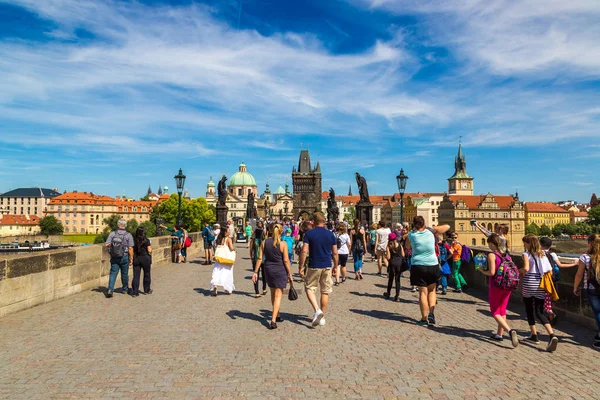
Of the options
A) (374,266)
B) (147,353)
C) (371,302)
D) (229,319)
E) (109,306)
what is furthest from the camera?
(374,266)

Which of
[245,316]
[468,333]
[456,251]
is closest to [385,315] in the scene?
[468,333]

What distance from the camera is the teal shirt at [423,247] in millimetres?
7055

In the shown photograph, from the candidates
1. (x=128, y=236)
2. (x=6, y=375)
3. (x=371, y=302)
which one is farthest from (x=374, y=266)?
(x=6, y=375)

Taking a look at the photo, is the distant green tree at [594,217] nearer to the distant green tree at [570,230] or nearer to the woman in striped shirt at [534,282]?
the distant green tree at [570,230]

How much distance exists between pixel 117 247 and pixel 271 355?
5.26 meters

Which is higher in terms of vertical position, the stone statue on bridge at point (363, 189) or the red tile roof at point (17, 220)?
the stone statue on bridge at point (363, 189)

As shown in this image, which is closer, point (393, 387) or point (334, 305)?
point (393, 387)

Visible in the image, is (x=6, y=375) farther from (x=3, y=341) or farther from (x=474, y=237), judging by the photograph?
(x=474, y=237)

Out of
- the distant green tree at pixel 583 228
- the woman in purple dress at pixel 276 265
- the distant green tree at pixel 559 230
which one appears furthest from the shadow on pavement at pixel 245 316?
the distant green tree at pixel 559 230

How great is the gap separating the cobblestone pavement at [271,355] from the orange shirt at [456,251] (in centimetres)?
208

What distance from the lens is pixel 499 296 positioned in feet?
20.4

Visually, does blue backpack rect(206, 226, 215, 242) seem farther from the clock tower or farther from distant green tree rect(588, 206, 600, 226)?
the clock tower

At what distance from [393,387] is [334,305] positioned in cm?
448

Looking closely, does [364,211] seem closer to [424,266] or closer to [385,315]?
[385,315]
